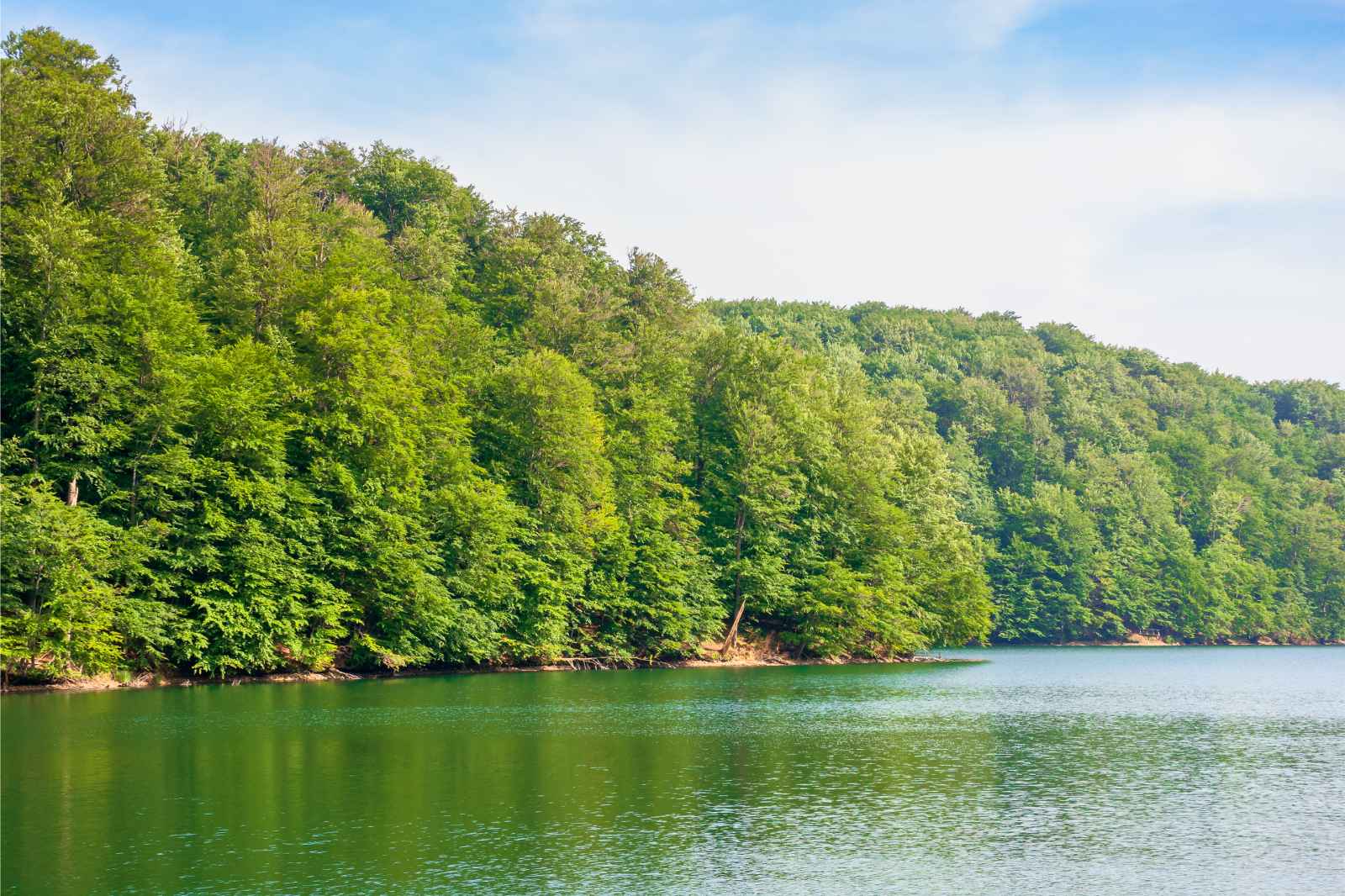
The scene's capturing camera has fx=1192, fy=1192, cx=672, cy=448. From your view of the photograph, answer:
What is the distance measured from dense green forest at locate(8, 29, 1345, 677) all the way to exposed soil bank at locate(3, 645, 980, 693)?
0.93m

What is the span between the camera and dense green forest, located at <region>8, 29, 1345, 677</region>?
5541cm

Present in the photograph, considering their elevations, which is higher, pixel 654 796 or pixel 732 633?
pixel 654 796

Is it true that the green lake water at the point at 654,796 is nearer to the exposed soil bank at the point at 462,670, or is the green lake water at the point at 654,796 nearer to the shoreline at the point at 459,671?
the shoreline at the point at 459,671

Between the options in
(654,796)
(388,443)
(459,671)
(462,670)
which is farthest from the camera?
(462,670)

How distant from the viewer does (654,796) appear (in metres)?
30.2

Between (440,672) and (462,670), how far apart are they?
1.79 metres

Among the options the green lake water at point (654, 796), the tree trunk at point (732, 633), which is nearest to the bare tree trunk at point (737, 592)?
the tree trunk at point (732, 633)

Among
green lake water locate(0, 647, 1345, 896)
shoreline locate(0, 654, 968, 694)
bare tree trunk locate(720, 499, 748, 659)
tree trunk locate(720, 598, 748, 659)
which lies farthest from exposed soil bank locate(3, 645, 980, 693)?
green lake water locate(0, 647, 1345, 896)

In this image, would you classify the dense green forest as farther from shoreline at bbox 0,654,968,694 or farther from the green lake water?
the green lake water

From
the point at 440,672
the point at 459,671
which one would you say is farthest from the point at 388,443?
the point at 459,671

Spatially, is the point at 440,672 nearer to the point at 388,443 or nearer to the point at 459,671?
the point at 459,671

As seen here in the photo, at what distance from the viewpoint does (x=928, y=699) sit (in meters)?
57.5

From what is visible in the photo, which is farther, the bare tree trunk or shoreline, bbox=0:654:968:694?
the bare tree trunk

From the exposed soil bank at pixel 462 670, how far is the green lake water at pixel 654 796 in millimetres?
3190
